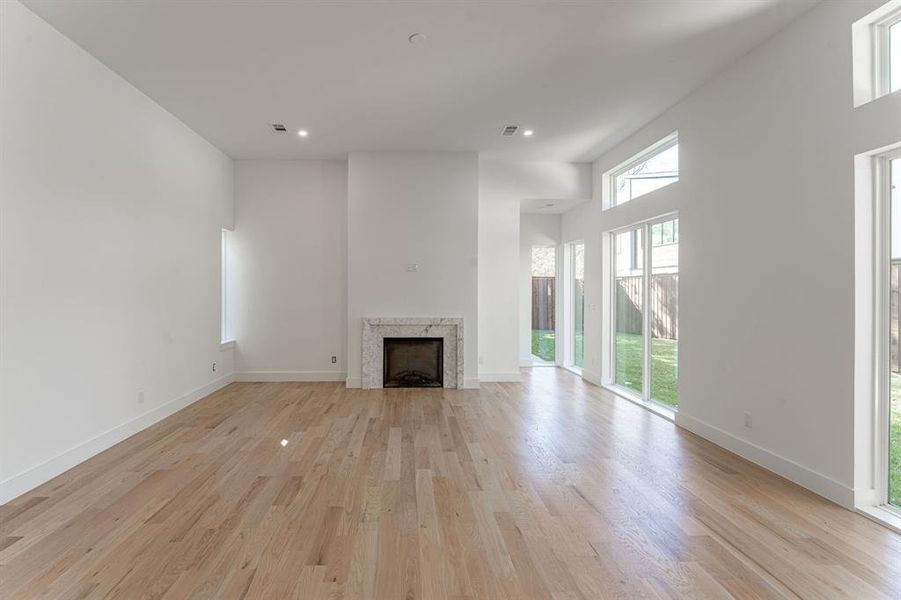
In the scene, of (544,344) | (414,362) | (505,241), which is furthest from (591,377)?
(414,362)

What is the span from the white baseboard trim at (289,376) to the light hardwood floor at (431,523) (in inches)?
94.4

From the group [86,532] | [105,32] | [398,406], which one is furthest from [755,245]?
[105,32]

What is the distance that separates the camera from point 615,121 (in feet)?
16.2

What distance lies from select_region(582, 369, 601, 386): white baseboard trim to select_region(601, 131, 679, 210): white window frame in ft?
7.67

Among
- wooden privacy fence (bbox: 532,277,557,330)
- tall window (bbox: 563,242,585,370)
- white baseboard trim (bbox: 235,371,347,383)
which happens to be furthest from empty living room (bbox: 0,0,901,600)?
wooden privacy fence (bbox: 532,277,557,330)

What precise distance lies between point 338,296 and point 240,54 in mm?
3524

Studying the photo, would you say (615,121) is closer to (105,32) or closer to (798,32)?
(798,32)

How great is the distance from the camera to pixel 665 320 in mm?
4848

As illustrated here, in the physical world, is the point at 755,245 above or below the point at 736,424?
above

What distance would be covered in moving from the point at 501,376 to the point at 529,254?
241 cm

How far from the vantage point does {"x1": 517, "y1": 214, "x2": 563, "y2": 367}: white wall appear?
782cm

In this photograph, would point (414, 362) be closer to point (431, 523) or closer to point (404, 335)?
point (404, 335)

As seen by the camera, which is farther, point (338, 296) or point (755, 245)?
point (338, 296)

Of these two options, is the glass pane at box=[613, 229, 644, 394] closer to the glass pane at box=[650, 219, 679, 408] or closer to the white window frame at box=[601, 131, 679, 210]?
the glass pane at box=[650, 219, 679, 408]
